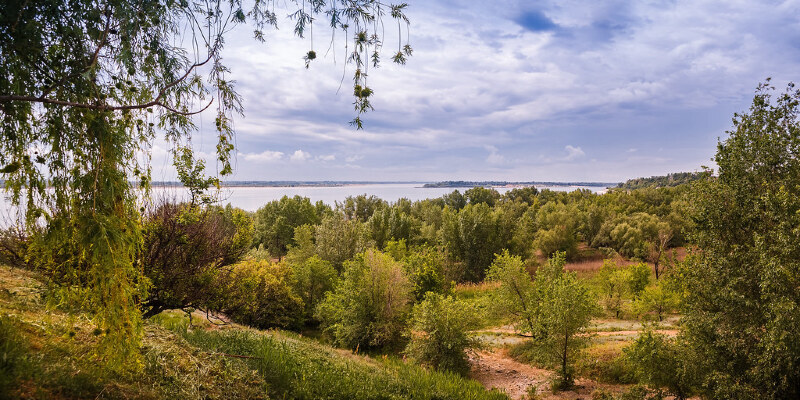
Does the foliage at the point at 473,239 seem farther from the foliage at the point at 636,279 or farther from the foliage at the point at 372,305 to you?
the foliage at the point at 372,305

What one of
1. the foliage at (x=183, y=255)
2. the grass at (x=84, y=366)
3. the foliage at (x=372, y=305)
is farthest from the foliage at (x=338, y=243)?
the grass at (x=84, y=366)

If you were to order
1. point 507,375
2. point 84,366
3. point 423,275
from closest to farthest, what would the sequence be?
point 84,366 < point 507,375 < point 423,275

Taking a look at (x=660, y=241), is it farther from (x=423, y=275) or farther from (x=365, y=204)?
(x=365, y=204)

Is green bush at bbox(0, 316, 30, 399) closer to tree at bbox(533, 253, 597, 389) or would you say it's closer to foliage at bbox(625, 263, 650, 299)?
tree at bbox(533, 253, 597, 389)

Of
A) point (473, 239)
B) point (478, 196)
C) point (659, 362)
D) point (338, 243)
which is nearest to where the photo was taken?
point (659, 362)

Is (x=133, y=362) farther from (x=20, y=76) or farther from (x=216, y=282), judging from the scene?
(x=216, y=282)

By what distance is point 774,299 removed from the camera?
870 cm

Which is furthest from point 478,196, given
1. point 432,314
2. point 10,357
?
point 10,357

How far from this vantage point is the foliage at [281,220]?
171 feet

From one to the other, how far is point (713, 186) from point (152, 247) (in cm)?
1629

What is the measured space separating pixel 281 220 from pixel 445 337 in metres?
41.5

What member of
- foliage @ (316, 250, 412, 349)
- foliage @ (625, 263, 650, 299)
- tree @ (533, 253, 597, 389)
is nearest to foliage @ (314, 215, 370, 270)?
foliage @ (316, 250, 412, 349)

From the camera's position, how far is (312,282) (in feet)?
84.3

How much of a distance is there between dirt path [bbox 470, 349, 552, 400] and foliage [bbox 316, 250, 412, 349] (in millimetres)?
4629
